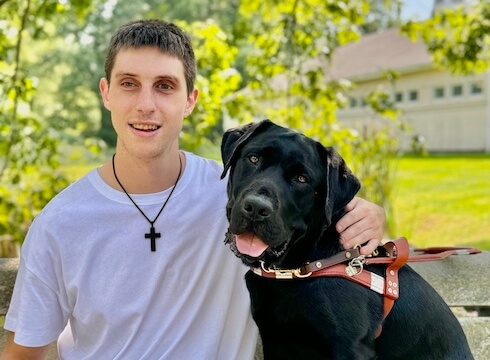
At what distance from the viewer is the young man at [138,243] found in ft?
7.82

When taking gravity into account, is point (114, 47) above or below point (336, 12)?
below

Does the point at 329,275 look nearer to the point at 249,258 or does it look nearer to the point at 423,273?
the point at 249,258

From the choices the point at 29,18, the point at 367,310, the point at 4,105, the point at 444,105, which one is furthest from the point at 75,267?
the point at 444,105

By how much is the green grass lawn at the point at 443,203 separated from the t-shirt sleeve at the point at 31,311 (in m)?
6.35

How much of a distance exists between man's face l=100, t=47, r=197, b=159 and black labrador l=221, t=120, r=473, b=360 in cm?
27

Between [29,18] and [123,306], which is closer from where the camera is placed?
[123,306]

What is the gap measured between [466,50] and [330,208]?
4.82m

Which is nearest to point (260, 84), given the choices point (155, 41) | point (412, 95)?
point (155, 41)

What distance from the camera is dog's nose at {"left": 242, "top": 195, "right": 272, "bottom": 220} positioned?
2115 millimetres

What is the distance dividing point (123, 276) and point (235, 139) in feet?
2.25

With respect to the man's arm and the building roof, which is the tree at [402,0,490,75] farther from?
the building roof

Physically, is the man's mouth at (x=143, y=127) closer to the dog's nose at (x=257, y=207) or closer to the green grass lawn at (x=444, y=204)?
the dog's nose at (x=257, y=207)

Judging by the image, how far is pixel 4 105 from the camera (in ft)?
17.4

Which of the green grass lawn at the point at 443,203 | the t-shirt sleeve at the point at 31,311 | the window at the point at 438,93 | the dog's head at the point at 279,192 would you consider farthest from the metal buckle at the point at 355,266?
the window at the point at 438,93
